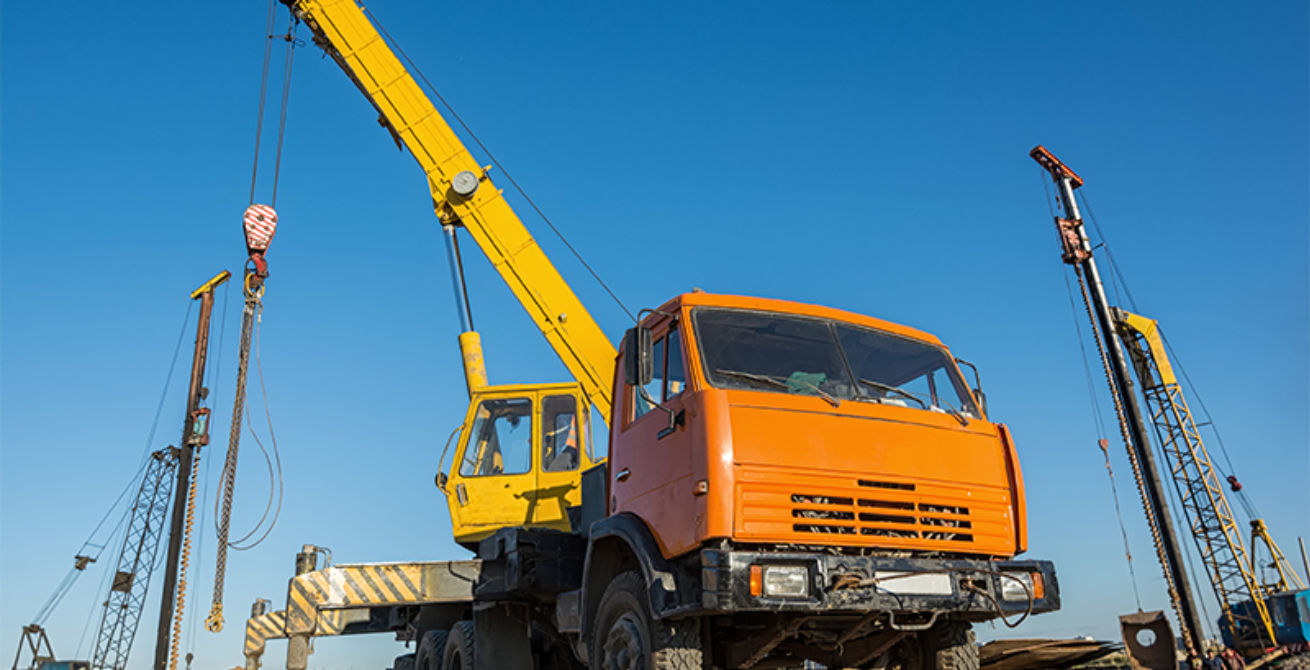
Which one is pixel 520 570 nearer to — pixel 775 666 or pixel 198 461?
pixel 775 666

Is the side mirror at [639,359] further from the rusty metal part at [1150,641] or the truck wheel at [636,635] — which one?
the rusty metal part at [1150,641]

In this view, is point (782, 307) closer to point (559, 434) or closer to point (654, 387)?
point (654, 387)

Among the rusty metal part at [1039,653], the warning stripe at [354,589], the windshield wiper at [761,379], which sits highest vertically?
the windshield wiper at [761,379]

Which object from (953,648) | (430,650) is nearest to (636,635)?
(953,648)

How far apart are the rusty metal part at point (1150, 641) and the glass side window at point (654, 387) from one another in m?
5.34

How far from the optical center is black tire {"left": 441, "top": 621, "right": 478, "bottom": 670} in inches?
337

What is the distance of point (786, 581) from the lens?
5090mm

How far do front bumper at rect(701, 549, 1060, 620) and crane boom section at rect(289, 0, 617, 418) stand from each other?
6139 millimetres

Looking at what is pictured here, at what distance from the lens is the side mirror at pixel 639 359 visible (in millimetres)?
6047

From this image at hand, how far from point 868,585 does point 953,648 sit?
1.52m

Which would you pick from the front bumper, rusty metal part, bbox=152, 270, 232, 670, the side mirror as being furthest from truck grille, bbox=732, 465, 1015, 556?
rusty metal part, bbox=152, 270, 232, 670

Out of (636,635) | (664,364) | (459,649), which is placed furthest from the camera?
(459,649)

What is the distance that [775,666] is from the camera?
20.3 feet

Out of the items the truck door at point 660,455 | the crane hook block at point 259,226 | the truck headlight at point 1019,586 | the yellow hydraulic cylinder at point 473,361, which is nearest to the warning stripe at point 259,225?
the crane hook block at point 259,226
